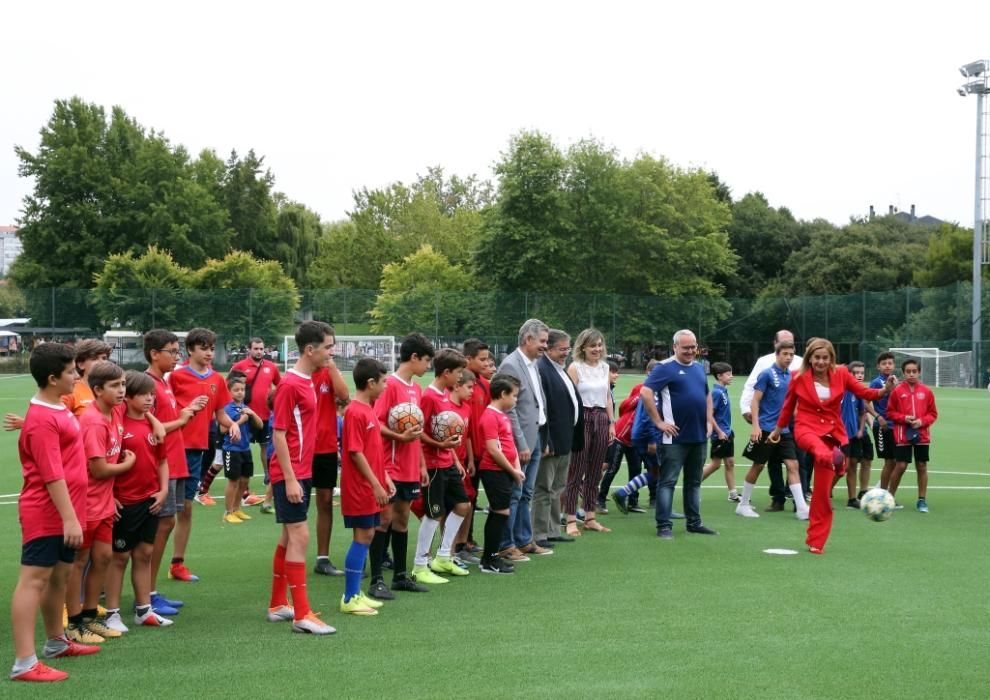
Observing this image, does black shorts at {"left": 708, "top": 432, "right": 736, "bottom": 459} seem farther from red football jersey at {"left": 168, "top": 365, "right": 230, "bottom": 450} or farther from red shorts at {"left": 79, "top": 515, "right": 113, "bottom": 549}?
red shorts at {"left": 79, "top": 515, "right": 113, "bottom": 549}

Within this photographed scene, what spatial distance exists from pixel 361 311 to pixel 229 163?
36703 mm

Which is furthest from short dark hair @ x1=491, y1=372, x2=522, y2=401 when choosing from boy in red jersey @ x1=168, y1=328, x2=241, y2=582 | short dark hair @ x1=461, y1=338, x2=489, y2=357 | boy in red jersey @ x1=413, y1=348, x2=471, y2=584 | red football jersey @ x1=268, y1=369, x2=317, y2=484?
boy in red jersey @ x1=168, y1=328, x2=241, y2=582

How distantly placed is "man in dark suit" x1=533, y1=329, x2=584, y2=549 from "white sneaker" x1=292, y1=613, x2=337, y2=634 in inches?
141

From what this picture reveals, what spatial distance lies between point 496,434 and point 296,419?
214cm

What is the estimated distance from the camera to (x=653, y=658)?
5.88 meters

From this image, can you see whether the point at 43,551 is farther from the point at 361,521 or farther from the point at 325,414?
the point at 325,414

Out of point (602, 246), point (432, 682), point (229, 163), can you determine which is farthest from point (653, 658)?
point (229, 163)

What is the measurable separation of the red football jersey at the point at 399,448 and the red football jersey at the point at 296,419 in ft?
2.56

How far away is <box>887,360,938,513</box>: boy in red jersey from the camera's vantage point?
12.4 metres

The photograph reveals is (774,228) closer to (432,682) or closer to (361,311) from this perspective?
(361,311)

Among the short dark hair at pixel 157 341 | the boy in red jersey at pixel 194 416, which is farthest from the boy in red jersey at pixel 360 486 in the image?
the boy in red jersey at pixel 194 416

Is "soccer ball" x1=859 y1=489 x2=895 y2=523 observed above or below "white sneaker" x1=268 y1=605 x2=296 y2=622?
above

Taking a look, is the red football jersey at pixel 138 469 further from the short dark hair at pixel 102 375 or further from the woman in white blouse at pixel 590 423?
the woman in white blouse at pixel 590 423

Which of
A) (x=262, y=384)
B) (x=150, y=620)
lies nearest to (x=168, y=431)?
(x=150, y=620)
